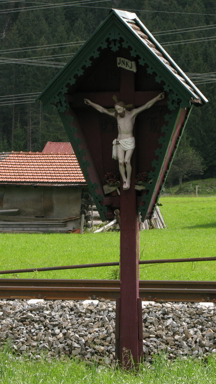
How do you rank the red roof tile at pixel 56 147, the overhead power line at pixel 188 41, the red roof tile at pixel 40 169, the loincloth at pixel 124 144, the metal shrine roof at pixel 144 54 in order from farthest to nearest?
A: the overhead power line at pixel 188 41 → the red roof tile at pixel 56 147 → the red roof tile at pixel 40 169 → the loincloth at pixel 124 144 → the metal shrine roof at pixel 144 54

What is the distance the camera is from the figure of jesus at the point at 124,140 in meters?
6.72

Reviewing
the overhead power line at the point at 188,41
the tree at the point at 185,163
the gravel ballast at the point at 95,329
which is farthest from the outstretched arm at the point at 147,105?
the overhead power line at the point at 188,41

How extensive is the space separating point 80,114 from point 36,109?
247 feet

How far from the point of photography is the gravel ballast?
278 inches

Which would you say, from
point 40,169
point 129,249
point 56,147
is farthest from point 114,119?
point 56,147

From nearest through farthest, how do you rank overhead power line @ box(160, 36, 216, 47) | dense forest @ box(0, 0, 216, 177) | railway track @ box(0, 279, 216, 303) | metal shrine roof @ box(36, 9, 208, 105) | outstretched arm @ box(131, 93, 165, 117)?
metal shrine roof @ box(36, 9, 208, 105)
outstretched arm @ box(131, 93, 165, 117)
railway track @ box(0, 279, 216, 303)
dense forest @ box(0, 0, 216, 177)
overhead power line @ box(160, 36, 216, 47)

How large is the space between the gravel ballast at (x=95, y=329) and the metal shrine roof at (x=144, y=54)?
255cm

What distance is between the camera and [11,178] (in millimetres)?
26625

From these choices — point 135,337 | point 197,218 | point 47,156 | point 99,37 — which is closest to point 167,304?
point 135,337

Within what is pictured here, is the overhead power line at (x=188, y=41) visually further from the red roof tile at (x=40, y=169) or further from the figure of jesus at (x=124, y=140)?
the figure of jesus at (x=124, y=140)

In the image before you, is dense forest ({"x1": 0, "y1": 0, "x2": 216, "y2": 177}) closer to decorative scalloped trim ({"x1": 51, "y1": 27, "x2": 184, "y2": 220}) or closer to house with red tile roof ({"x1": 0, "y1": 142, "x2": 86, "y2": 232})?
house with red tile roof ({"x1": 0, "y1": 142, "x2": 86, "y2": 232})

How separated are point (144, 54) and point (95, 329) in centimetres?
318

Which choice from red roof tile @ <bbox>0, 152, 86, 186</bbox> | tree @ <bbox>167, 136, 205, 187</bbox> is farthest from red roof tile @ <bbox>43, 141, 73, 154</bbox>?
tree @ <bbox>167, 136, 205, 187</bbox>

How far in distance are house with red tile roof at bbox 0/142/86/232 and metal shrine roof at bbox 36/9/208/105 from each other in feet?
61.3
